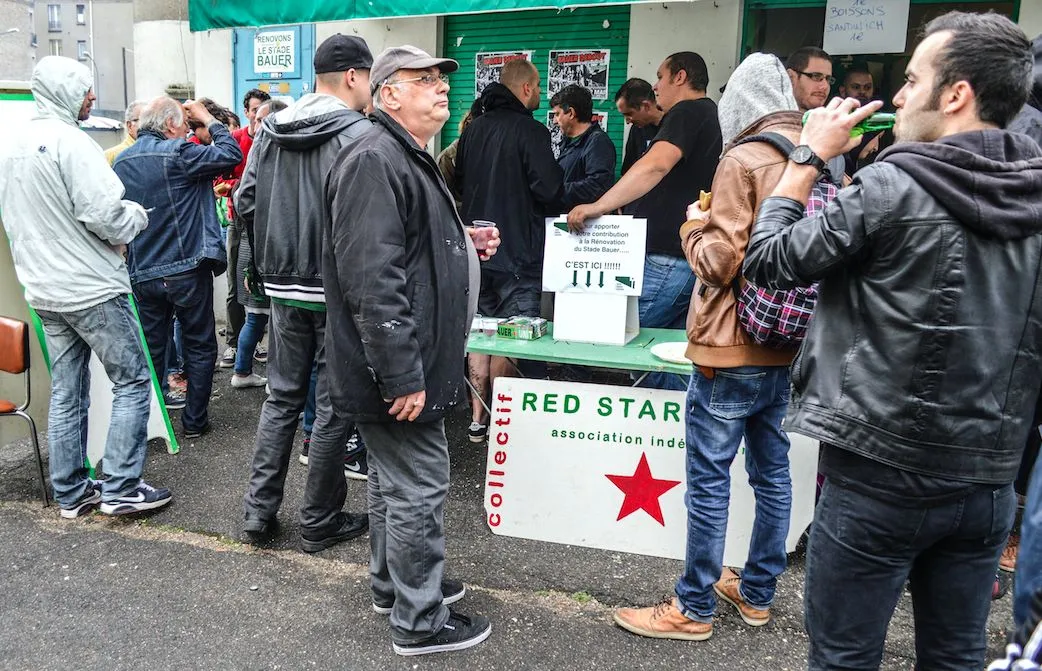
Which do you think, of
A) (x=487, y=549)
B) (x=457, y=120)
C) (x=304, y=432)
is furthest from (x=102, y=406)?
(x=457, y=120)

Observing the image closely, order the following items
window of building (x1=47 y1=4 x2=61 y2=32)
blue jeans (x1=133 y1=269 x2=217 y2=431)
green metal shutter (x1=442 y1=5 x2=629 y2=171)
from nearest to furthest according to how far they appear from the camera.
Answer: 1. blue jeans (x1=133 y1=269 x2=217 y2=431)
2. green metal shutter (x1=442 y1=5 x2=629 y2=171)
3. window of building (x1=47 y1=4 x2=61 y2=32)

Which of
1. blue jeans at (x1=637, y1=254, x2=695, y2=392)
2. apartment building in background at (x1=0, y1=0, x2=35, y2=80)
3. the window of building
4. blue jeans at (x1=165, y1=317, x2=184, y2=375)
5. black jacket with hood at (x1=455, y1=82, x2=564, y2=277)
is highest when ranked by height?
the window of building

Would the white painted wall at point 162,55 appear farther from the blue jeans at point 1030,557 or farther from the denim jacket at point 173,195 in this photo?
the blue jeans at point 1030,557

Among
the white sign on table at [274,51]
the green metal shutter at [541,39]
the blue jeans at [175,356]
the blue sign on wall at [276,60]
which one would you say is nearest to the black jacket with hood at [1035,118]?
the green metal shutter at [541,39]

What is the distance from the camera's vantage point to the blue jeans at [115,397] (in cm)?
407

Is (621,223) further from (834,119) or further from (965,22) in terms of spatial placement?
(965,22)

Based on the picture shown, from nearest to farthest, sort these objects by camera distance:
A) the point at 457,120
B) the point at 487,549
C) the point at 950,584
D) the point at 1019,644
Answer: the point at 1019,644
the point at 950,584
the point at 487,549
the point at 457,120

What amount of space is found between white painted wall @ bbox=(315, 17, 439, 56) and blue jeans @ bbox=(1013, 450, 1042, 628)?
236 inches

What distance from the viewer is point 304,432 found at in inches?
201

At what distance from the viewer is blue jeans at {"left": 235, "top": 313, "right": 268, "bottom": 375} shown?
5875 mm

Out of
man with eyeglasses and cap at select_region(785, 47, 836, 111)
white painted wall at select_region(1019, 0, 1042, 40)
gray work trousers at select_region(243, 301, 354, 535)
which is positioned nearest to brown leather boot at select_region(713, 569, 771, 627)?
gray work trousers at select_region(243, 301, 354, 535)

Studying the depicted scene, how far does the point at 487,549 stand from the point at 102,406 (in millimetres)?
2261

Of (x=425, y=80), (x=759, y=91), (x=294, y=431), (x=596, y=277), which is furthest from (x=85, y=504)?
(x=759, y=91)

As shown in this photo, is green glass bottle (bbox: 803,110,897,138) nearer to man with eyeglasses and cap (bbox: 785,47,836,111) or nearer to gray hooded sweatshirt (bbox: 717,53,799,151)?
gray hooded sweatshirt (bbox: 717,53,799,151)
